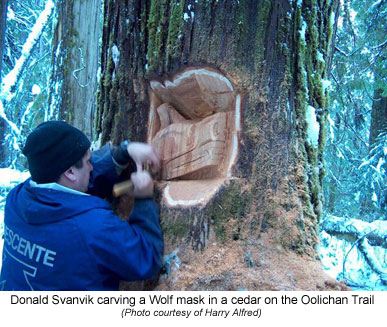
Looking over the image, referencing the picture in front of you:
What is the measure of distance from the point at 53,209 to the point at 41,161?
24 centimetres

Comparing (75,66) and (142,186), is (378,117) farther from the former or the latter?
(142,186)

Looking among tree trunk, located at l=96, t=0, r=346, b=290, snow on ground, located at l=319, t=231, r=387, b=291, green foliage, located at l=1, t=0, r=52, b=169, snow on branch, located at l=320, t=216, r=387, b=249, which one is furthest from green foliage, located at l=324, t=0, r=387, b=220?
green foliage, located at l=1, t=0, r=52, b=169

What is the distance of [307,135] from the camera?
5.81 ft

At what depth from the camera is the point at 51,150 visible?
1.52 meters

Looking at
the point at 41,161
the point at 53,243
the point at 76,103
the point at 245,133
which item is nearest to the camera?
the point at 53,243

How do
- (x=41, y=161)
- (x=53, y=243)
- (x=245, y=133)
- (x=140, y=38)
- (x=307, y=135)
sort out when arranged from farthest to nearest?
(x=140, y=38) → (x=307, y=135) → (x=245, y=133) → (x=41, y=161) → (x=53, y=243)

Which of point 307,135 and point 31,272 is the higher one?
point 307,135

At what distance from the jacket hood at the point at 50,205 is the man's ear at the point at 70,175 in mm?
104

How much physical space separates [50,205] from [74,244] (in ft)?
0.66

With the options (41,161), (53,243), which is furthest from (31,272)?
→ (41,161)

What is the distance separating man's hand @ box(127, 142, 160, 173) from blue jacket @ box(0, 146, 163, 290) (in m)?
0.29

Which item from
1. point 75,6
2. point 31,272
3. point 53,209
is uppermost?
point 75,6

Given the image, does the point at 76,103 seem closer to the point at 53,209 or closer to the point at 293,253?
the point at 53,209

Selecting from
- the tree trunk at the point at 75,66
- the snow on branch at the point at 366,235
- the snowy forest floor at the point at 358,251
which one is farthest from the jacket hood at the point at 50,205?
the snow on branch at the point at 366,235
